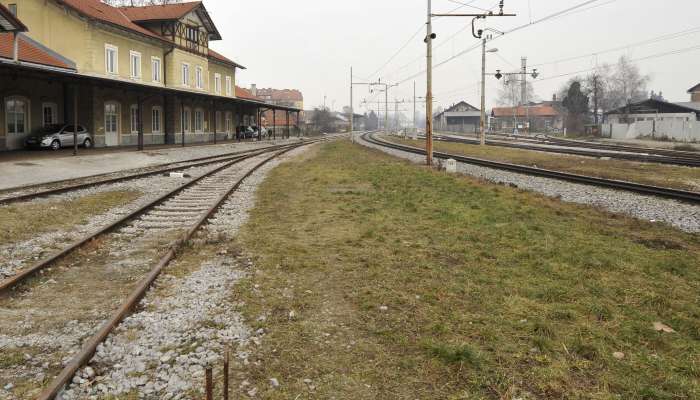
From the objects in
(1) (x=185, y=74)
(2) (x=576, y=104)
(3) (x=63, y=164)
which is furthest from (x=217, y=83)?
(2) (x=576, y=104)

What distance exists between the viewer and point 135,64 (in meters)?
37.4

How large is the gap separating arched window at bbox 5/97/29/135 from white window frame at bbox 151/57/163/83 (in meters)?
13.0

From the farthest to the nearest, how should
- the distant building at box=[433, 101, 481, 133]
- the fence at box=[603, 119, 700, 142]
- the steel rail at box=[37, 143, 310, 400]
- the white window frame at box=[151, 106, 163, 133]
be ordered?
1. the distant building at box=[433, 101, 481, 133]
2. the fence at box=[603, 119, 700, 142]
3. the white window frame at box=[151, 106, 163, 133]
4. the steel rail at box=[37, 143, 310, 400]

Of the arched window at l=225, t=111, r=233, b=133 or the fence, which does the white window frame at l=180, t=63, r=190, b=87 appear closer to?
the arched window at l=225, t=111, r=233, b=133

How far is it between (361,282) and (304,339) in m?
1.76

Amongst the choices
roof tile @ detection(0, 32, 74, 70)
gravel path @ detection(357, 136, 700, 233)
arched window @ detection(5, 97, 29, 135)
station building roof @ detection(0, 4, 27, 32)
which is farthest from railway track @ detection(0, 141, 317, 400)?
roof tile @ detection(0, 32, 74, 70)

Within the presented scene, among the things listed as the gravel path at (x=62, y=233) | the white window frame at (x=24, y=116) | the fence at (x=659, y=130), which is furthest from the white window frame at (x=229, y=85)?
the fence at (x=659, y=130)

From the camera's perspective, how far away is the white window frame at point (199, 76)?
149 ft

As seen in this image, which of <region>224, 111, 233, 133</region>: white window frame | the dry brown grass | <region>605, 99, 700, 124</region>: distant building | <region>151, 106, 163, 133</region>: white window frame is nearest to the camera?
the dry brown grass

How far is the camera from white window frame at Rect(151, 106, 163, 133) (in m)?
38.5

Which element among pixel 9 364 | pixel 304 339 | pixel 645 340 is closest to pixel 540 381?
pixel 645 340

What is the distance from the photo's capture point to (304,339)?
15.0 feet

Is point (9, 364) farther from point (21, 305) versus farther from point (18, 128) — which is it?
point (18, 128)

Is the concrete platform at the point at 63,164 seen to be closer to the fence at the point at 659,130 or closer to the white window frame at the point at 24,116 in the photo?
the white window frame at the point at 24,116
